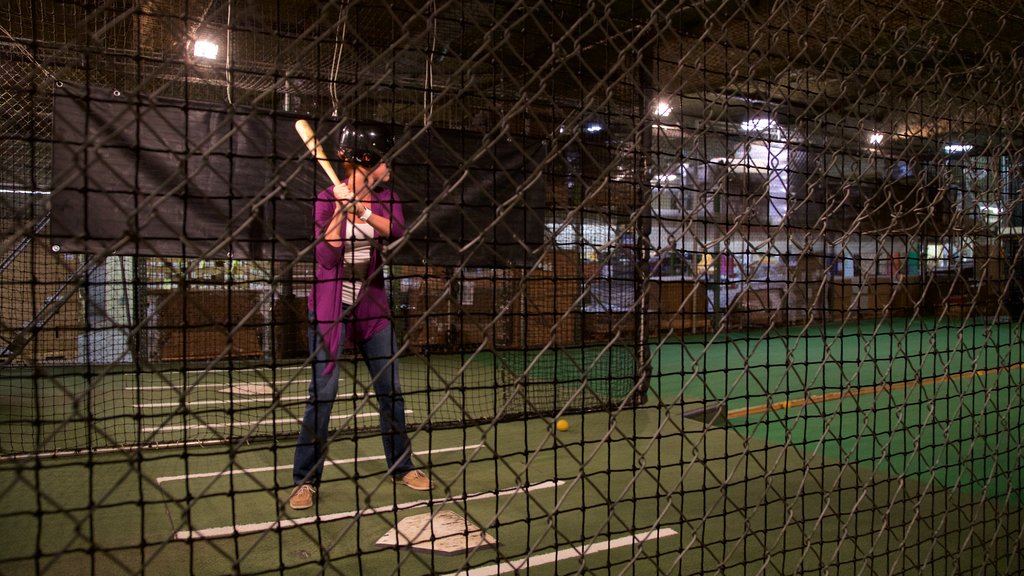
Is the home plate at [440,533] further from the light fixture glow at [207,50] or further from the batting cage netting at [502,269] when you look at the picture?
the light fixture glow at [207,50]

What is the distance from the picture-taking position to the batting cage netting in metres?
1.39

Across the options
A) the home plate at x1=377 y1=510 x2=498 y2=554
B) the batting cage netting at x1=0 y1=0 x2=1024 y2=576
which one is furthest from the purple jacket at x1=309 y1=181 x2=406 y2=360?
the home plate at x1=377 y1=510 x2=498 y2=554

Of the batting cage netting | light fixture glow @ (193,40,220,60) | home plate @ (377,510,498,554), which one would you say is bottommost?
home plate @ (377,510,498,554)

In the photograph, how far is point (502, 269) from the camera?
329cm

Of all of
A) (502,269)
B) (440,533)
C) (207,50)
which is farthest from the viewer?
(207,50)

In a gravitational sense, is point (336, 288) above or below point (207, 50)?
below

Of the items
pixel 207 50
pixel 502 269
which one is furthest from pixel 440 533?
pixel 207 50

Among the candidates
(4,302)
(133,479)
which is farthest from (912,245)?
(4,302)

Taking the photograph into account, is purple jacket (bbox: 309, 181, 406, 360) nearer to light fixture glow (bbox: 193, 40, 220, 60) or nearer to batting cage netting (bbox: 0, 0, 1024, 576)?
batting cage netting (bbox: 0, 0, 1024, 576)

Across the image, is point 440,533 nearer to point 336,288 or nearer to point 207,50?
point 336,288

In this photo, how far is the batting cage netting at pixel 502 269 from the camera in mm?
1387

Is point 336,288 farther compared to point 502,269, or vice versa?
point 502,269

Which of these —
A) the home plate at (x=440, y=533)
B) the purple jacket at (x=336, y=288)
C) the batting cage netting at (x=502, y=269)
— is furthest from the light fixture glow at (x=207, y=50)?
the home plate at (x=440, y=533)

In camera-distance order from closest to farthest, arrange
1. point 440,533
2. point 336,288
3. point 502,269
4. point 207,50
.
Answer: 1. point 336,288
2. point 440,533
3. point 502,269
4. point 207,50
